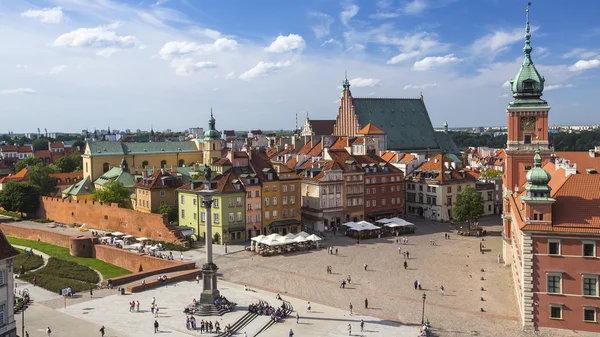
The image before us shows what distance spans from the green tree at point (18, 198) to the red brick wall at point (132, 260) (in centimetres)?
3004

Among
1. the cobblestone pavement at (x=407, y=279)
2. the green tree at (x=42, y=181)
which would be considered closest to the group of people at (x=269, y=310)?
the cobblestone pavement at (x=407, y=279)

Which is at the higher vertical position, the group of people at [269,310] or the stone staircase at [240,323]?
the group of people at [269,310]

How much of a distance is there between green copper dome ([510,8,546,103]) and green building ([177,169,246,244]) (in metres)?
32.2

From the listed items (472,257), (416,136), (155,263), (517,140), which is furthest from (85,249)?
(416,136)

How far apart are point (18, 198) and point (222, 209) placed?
1477 inches

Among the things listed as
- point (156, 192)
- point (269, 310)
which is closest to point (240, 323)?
point (269, 310)

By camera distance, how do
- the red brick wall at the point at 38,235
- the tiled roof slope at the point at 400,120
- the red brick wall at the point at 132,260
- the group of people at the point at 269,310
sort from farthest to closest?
the tiled roof slope at the point at 400,120 → the red brick wall at the point at 38,235 → the red brick wall at the point at 132,260 → the group of people at the point at 269,310

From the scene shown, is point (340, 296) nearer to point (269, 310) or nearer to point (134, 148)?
point (269, 310)

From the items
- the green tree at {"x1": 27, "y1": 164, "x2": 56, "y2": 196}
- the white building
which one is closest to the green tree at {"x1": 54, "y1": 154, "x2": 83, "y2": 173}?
the green tree at {"x1": 27, "y1": 164, "x2": 56, "y2": 196}

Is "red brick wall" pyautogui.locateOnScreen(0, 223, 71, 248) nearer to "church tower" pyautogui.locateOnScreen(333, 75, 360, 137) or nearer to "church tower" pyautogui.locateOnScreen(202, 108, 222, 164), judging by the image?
"church tower" pyautogui.locateOnScreen(202, 108, 222, 164)

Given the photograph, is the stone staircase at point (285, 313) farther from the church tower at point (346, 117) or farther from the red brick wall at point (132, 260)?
the church tower at point (346, 117)

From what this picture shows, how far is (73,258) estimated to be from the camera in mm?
64375

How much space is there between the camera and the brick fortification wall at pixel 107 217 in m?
70.6

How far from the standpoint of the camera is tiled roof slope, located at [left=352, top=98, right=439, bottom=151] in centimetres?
11544
